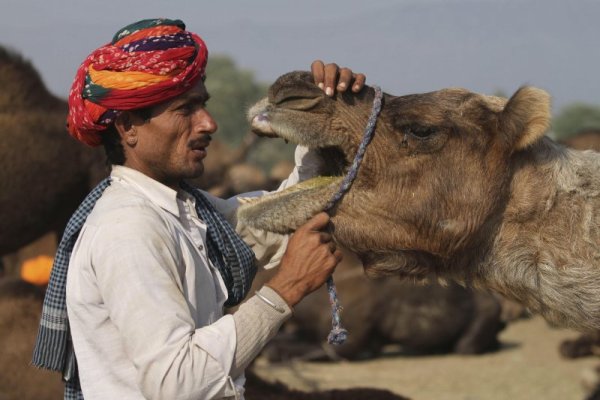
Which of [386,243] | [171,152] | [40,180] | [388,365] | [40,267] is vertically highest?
[171,152]

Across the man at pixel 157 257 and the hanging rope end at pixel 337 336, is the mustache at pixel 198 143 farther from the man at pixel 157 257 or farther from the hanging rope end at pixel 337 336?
the hanging rope end at pixel 337 336

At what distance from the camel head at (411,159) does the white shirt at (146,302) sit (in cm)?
45

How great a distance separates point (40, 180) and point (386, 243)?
5.59m

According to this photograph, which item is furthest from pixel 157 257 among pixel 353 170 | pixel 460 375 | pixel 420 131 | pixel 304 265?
pixel 460 375

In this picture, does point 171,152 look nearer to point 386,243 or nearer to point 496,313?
point 386,243

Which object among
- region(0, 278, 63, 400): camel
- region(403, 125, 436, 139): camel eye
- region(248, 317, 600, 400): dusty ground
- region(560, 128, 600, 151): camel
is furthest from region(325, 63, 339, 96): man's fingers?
region(560, 128, 600, 151): camel

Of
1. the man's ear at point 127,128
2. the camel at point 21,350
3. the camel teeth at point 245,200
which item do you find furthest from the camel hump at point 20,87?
the man's ear at point 127,128

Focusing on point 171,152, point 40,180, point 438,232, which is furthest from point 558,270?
point 40,180

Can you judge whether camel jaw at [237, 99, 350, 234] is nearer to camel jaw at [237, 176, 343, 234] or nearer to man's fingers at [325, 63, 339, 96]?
camel jaw at [237, 176, 343, 234]

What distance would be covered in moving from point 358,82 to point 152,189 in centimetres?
90

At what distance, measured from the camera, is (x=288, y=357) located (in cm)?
1023

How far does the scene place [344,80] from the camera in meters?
3.62

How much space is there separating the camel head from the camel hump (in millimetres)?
5833

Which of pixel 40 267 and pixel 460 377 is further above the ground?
pixel 40 267
